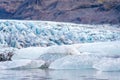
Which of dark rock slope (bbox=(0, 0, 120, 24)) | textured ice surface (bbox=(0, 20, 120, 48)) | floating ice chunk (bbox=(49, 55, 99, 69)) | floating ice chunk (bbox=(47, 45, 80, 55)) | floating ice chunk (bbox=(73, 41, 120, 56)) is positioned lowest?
floating ice chunk (bbox=(49, 55, 99, 69))

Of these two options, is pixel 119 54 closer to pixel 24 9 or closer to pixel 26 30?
pixel 26 30

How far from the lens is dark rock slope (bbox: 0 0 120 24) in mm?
36406

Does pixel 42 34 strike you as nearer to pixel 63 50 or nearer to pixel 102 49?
pixel 102 49

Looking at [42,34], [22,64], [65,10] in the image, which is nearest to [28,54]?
[22,64]

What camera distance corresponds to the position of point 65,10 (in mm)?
39594

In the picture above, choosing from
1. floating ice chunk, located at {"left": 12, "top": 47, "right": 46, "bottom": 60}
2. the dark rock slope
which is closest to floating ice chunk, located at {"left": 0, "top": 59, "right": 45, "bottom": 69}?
floating ice chunk, located at {"left": 12, "top": 47, "right": 46, "bottom": 60}

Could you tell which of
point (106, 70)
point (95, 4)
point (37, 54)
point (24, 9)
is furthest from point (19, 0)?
point (106, 70)

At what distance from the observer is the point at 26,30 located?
24.5m

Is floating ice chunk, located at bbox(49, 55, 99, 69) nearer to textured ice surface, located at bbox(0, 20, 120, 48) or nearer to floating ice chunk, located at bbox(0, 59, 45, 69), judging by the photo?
floating ice chunk, located at bbox(0, 59, 45, 69)

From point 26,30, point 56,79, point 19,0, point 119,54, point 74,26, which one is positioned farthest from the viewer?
point 19,0

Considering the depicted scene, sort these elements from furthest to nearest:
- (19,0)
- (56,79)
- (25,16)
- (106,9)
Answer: (19,0)
(25,16)
(106,9)
(56,79)

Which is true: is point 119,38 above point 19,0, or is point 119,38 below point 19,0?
below

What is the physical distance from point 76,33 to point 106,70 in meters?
11.3

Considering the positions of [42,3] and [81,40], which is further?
[42,3]
